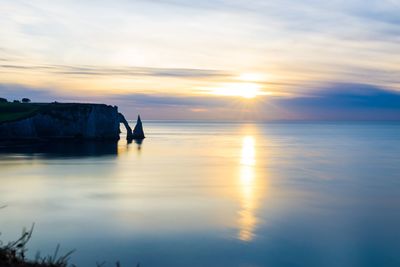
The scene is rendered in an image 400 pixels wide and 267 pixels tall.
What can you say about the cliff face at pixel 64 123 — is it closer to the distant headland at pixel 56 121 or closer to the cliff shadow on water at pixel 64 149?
the distant headland at pixel 56 121

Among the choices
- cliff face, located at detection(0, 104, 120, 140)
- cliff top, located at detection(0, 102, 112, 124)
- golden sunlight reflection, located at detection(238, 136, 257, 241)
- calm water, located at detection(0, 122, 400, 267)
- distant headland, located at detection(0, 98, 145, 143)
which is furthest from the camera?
cliff top, located at detection(0, 102, 112, 124)

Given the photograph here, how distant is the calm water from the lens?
2553 centimetres

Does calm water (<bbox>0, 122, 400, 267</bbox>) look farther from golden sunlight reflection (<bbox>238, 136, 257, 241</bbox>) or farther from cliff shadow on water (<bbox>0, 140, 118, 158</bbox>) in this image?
cliff shadow on water (<bbox>0, 140, 118, 158</bbox>)

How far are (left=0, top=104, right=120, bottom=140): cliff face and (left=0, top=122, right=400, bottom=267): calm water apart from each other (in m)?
32.7

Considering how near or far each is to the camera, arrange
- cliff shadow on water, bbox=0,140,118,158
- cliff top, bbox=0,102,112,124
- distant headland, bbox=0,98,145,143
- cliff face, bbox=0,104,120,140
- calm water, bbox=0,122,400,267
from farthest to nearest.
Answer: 1. cliff top, bbox=0,102,112,124
2. cliff face, bbox=0,104,120,140
3. distant headland, bbox=0,98,145,143
4. cliff shadow on water, bbox=0,140,118,158
5. calm water, bbox=0,122,400,267

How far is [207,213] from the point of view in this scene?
36.3 m

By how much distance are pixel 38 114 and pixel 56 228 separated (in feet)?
263

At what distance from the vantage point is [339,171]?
222ft

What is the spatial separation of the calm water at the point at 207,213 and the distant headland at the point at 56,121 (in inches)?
1284

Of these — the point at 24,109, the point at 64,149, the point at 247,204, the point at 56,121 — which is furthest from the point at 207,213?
the point at 24,109

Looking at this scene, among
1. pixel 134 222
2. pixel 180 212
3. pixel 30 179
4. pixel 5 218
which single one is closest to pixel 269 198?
pixel 180 212

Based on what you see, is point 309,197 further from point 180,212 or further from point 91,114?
point 91,114

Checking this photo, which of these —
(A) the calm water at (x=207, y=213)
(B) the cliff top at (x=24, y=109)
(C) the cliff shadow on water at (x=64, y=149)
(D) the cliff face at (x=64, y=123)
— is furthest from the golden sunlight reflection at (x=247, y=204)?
(B) the cliff top at (x=24, y=109)

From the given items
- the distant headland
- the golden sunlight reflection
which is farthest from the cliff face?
the golden sunlight reflection
